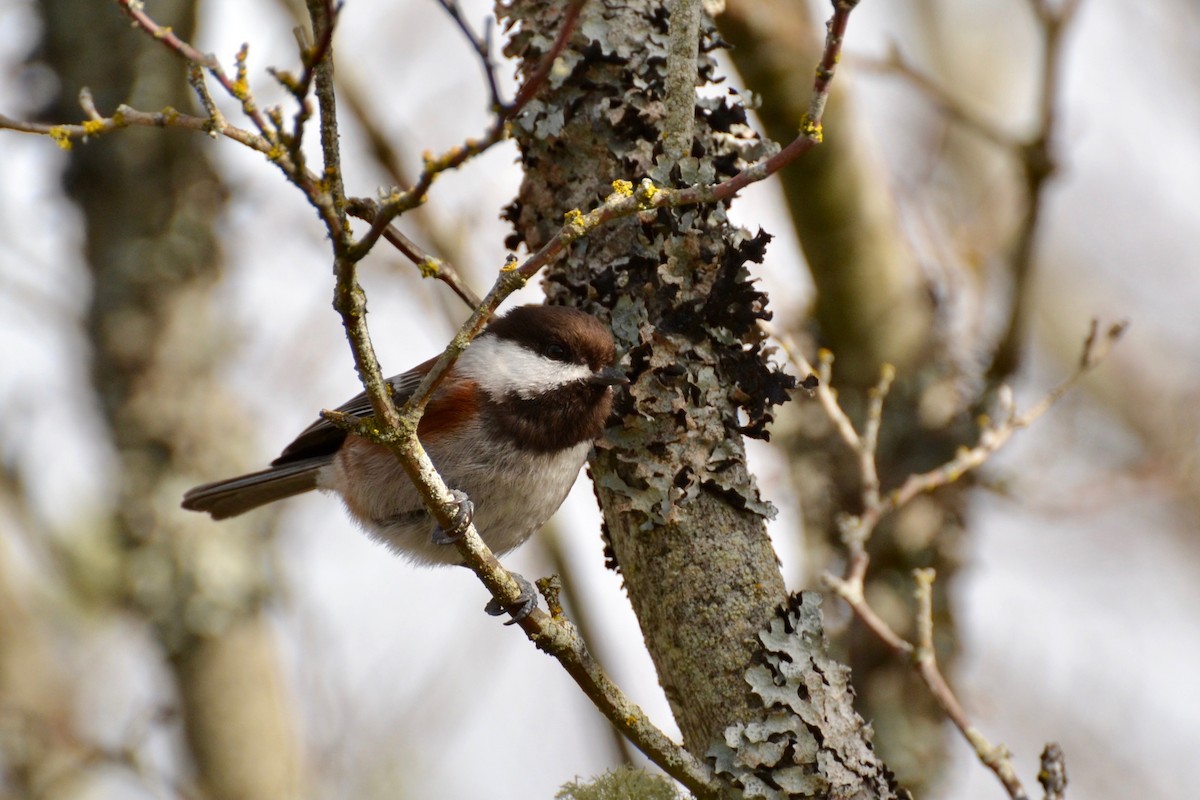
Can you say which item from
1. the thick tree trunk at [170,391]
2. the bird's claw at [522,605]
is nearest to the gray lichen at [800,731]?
the bird's claw at [522,605]

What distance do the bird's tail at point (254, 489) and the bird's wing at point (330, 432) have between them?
27mm

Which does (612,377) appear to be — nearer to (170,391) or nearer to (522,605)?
(522,605)

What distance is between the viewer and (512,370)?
336 cm

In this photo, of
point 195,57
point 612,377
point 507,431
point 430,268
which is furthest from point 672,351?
point 195,57

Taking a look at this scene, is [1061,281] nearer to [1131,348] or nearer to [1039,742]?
[1131,348]

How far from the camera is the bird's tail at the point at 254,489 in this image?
4.16 m

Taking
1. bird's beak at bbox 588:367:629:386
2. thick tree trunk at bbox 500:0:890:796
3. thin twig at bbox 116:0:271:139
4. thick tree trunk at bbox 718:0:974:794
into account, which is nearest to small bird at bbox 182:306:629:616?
bird's beak at bbox 588:367:629:386

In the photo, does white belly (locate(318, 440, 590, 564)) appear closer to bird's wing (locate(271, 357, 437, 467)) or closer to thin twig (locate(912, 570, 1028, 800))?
bird's wing (locate(271, 357, 437, 467))

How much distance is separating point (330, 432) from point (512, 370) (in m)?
0.98

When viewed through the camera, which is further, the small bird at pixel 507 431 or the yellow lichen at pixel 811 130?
the small bird at pixel 507 431

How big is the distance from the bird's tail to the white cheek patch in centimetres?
93

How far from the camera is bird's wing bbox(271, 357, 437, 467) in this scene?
3.67 metres

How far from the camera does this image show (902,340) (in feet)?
15.9

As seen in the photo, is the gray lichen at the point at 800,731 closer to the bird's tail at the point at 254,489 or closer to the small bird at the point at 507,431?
the small bird at the point at 507,431
